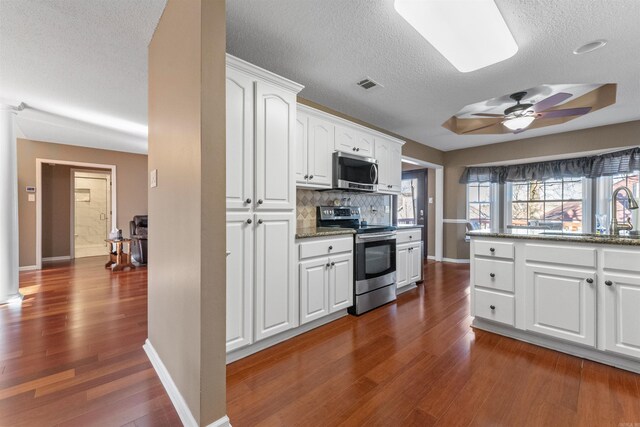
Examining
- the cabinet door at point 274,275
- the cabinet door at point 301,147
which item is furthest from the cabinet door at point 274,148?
the cabinet door at point 301,147

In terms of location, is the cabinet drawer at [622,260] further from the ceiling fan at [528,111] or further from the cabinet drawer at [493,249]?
the ceiling fan at [528,111]

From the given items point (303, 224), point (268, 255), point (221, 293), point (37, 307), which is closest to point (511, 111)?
point (303, 224)

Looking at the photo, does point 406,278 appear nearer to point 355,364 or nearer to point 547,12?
point 355,364

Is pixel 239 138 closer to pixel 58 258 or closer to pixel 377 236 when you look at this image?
pixel 377 236

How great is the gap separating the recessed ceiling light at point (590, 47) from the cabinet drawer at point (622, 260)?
1.57 metres

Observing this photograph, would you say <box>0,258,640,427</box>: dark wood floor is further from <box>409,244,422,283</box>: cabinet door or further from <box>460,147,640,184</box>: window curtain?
<box>460,147,640,184</box>: window curtain

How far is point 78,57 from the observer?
2359 millimetres

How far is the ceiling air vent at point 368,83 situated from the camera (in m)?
2.74

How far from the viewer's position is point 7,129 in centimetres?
331

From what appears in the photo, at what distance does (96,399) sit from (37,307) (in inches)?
91.7

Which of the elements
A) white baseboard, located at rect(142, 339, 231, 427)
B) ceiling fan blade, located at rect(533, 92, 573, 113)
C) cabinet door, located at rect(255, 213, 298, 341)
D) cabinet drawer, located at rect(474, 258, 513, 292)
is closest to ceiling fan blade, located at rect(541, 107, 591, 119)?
ceiling fan blade, located at rect(533, 92, 573, 113)

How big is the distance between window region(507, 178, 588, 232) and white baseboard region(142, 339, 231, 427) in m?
5.18

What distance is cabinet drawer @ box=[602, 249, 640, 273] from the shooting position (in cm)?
183

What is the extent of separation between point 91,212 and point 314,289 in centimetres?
720
